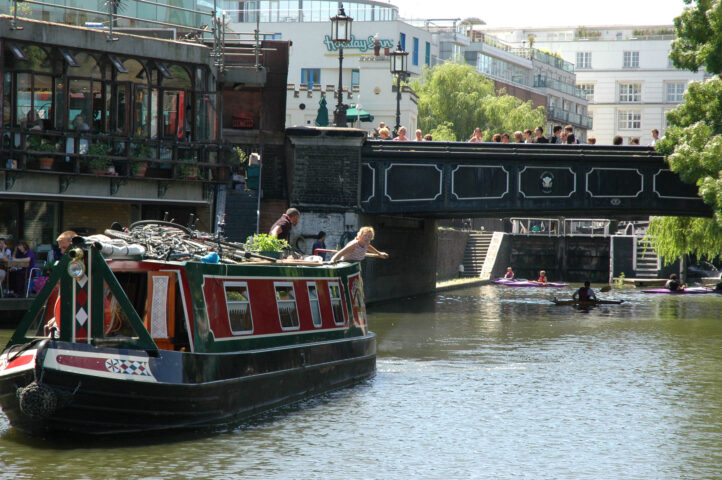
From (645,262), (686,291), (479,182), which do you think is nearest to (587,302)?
(479,182)

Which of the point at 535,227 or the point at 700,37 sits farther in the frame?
the point at 535,227

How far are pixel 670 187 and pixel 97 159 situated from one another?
17636 mm

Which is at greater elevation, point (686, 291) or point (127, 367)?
point (127, 367)

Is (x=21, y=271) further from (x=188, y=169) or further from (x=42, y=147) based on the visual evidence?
(x=188, y=169)

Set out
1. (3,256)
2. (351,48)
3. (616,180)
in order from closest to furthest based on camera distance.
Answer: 1. (3,256)
2. (616,180)
3. (351,48)

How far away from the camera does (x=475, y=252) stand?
5850 cm

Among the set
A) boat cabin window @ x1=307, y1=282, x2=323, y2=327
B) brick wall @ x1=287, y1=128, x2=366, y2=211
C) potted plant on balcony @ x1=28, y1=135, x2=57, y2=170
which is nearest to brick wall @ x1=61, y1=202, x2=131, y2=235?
potted plant on balcony @ x1=28, y1=135, x2=57, y2=170

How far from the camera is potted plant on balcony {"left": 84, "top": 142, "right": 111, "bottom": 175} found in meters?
28.5

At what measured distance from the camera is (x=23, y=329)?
43.8 feet

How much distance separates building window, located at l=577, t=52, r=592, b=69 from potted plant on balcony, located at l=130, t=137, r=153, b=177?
8064 cm

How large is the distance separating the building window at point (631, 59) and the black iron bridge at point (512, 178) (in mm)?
70576

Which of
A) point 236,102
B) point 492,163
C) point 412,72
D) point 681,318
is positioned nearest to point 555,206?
point 492,163

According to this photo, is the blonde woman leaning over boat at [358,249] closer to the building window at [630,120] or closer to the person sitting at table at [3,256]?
the person sitting at table at [3,256]

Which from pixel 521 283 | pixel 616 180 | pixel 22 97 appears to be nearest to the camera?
pixel 22 97
